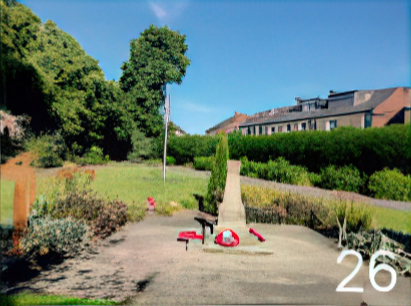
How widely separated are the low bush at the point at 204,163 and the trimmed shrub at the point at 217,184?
0.05 m

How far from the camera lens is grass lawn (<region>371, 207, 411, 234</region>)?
361 cm

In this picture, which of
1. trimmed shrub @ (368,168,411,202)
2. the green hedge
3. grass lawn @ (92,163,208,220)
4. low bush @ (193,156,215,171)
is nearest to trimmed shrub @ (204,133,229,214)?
low bush @ (193,156,215,171)

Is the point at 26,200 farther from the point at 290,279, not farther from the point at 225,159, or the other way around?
the point at 290,279

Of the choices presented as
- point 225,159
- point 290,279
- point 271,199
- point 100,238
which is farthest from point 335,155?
point 100,238

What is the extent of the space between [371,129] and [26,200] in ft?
12.1

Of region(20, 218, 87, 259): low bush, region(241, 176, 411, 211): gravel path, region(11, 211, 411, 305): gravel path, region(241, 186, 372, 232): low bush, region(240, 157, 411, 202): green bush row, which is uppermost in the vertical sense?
region(240, 157, 411, 202): green bush row

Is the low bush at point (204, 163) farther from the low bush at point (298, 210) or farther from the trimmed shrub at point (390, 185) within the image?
the trimmed shrub at point (390, 185)

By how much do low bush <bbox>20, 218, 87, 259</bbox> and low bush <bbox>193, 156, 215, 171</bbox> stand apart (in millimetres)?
1515

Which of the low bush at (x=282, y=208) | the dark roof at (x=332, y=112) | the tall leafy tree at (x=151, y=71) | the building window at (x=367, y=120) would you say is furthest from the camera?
the low bush at (x=282, y=208)

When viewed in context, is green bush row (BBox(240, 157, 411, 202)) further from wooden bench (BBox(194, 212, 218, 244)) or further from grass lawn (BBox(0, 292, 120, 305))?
grass lawn (BBox(0, 292, 120, 305))

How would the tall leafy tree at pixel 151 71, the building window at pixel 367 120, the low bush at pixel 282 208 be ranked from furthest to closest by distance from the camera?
the low bush at pixel 282 208 < the tall leafy tree at pixel 151 71 < the building window at pixel 367 120

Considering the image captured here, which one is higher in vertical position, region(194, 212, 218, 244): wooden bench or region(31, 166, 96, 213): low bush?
region(31, 166, 96, 213): low bush

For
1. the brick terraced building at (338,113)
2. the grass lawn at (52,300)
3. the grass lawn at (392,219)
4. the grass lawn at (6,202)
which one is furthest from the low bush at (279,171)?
the grass lawn at (6,202)

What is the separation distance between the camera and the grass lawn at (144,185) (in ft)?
12.1
